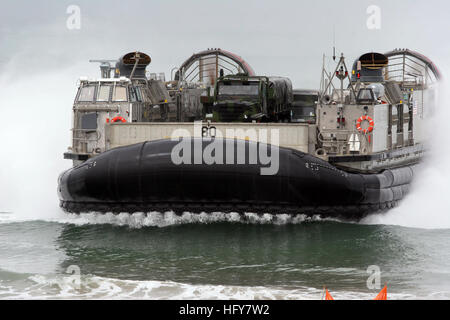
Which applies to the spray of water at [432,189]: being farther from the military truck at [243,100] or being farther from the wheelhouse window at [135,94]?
the wheelhouse window at [135,94]

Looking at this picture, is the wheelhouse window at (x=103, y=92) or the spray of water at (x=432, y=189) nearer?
the spray of water at (x=432, y=189)

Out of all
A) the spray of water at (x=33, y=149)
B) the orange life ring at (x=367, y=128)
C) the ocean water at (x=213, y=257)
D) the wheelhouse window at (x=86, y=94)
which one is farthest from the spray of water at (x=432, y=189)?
the spray of water at (x=33, y=149)

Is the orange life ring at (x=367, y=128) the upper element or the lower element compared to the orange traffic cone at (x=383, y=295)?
upper

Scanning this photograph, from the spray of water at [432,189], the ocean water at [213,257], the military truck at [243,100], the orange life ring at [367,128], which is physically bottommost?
the ocean water at [213,257]

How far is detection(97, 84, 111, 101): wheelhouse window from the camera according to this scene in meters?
13.0

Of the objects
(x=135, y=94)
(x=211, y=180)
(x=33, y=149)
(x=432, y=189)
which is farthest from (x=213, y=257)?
(x=33, y=149)

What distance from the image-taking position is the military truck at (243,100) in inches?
547

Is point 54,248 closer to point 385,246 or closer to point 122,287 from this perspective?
point 122,287

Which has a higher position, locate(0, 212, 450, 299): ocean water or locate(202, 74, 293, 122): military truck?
locate(202, 74, 293, 122): military truck

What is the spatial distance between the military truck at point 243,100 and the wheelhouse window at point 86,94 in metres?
2.03

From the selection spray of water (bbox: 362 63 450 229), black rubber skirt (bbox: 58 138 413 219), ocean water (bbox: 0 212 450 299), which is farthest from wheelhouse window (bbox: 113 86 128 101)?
spray of water (bbox: 362 63 450 229)

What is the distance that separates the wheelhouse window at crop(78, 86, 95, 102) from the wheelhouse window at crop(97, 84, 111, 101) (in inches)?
4.2

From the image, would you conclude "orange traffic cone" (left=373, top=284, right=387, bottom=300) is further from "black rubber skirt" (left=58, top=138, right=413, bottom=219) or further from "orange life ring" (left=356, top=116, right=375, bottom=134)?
"orange life ring" (left=356, top=116, right=375, bottom=134)

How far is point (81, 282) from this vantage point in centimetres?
906
